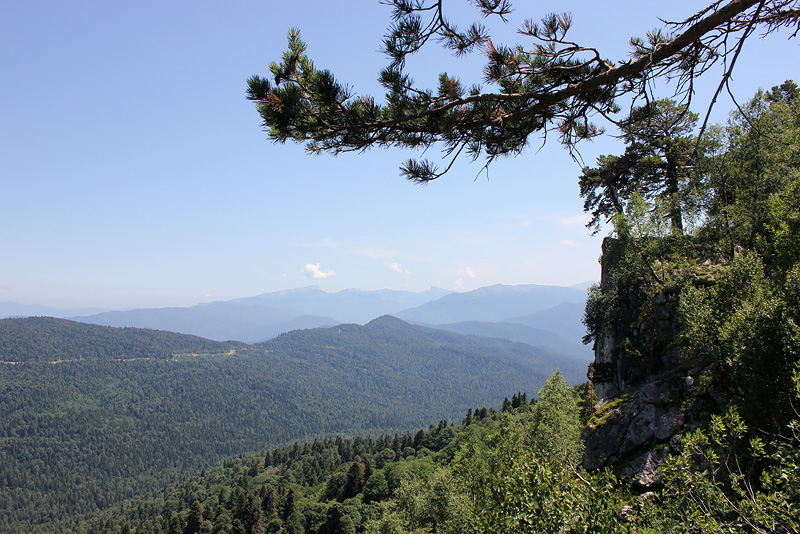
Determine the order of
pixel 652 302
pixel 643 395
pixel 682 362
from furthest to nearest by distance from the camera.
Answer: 1. pixel 652 302
2. pixel 682 362
3. pixel 643 395

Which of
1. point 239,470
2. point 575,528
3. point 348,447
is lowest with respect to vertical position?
point 239,470

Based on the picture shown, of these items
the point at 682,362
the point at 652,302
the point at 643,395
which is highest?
the point at 652,302

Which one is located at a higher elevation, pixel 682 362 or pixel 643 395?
pixel 682 362

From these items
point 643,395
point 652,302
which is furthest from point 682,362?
point 652,302

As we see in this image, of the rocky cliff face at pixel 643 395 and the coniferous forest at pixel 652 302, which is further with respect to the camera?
the rocky cliff face at pixel 643 395

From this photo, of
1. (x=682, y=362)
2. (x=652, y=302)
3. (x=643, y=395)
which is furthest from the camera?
(x=652, y=302)

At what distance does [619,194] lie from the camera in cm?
2858

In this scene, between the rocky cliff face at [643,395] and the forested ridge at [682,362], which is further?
the rocky cliff face at [643,395]

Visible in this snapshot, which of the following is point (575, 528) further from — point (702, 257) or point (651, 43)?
point (702, 257)

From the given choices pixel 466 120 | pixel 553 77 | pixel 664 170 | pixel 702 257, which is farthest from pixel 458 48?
pixel 664 170

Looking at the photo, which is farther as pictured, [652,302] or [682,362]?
[652,302]

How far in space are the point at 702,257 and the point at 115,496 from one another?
9545 inches

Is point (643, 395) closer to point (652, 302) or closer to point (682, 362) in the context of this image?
point (682, 362)

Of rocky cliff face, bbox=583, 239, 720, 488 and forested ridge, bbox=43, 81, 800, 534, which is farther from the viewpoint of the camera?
rocky cliff face, bbox=583, 239, 720, 488
